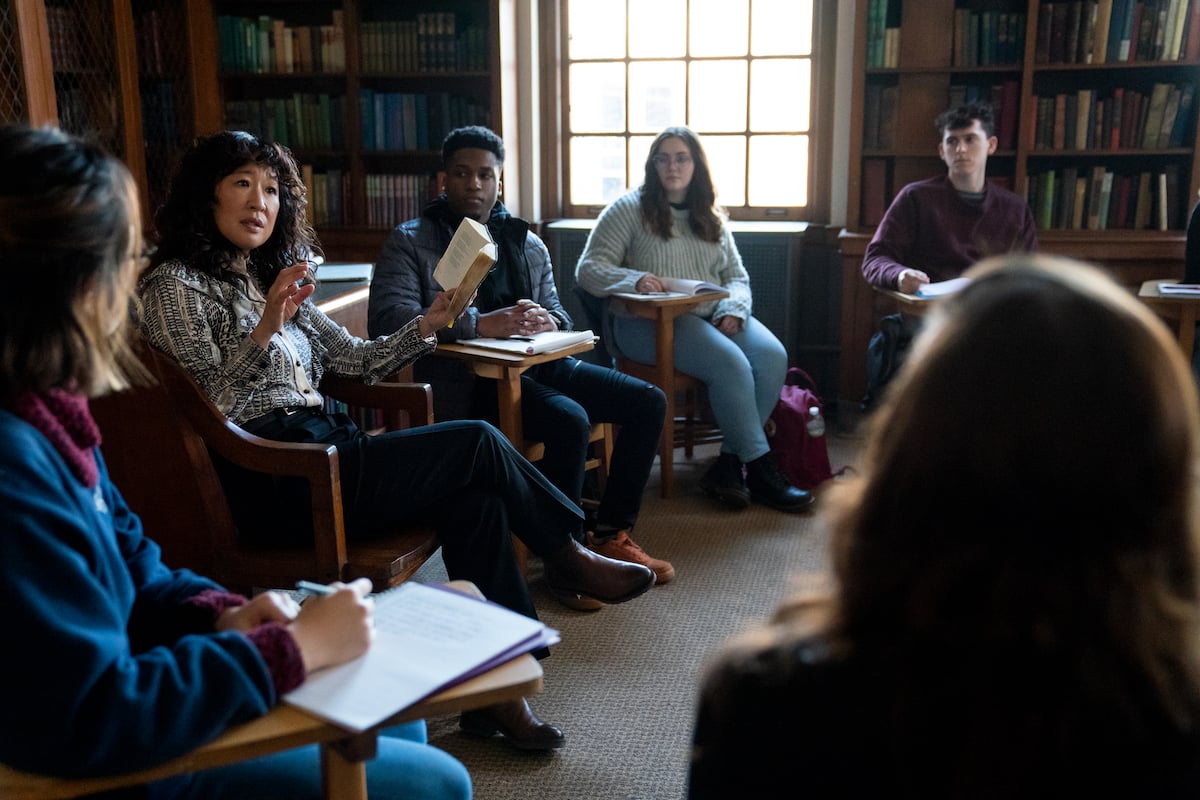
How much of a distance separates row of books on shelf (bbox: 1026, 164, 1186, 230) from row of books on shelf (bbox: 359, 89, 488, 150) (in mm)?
2233

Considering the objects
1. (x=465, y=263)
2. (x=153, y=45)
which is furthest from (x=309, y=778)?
(x=153, y=45)

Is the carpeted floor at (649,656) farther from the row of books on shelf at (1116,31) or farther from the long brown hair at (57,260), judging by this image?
the row of books on shelf at (1116,31)

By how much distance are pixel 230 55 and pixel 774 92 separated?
2273mm

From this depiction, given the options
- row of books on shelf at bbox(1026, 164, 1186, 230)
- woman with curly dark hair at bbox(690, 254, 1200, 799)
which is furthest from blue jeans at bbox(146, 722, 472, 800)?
row of books on shelf at bbox(1026, 164, 1186, 230)

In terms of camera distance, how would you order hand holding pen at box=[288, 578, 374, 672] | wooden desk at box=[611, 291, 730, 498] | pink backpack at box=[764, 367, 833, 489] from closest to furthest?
hand holding pen at box=[288, 578, 374, 672] → wooden desk at box=[611, 291, 730, 498] → pink backpack at box=[764, 367, 833, 489]

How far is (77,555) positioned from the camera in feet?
3.14

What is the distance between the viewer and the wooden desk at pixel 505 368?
270 cm

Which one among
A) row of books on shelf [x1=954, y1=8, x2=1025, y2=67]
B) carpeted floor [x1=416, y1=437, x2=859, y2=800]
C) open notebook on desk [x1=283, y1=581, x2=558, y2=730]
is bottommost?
carpeted floor [x1=416, y1=437, x2=859, y2=800]

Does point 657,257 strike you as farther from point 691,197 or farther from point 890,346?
point 890,346

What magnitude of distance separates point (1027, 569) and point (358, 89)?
4.38m

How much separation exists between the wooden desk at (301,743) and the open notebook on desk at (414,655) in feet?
0.04

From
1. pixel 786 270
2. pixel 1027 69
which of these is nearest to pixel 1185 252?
pixel 1027 69

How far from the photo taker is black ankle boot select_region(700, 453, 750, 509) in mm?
3512

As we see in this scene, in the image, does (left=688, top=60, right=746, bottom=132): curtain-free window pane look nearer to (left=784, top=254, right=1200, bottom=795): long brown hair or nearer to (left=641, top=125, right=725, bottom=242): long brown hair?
(left=641, top=125, right=725, bottom=242): long brown hair
